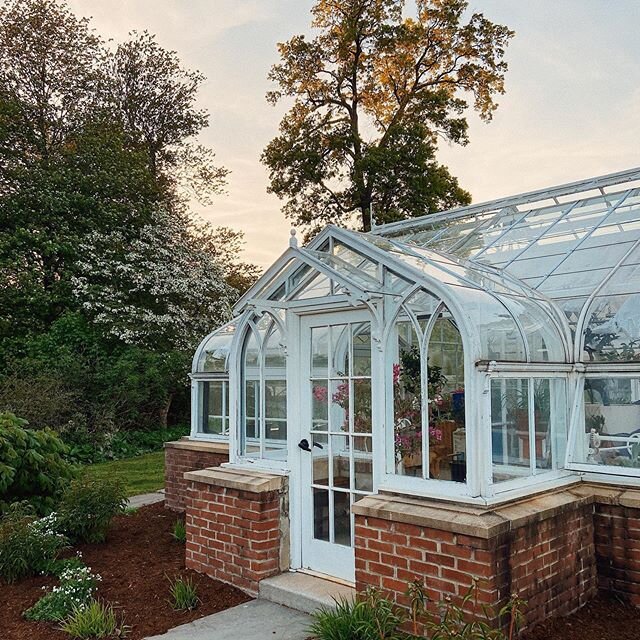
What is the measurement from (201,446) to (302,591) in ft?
10.6

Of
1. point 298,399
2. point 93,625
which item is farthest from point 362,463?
point 93,625

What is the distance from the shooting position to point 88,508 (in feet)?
21.4

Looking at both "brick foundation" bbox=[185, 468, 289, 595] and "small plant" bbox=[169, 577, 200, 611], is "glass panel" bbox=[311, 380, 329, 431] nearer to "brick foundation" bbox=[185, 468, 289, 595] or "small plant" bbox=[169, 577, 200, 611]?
"brick foundation" bbox=[185, 468, 289, 595]

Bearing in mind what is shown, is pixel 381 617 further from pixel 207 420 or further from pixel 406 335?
pixel 207 420

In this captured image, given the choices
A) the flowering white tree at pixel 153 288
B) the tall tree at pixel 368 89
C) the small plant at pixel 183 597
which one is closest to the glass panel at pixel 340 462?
the small plant at pixel 183 597

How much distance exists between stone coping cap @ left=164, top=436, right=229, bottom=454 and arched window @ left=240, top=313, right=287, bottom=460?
157 centimetres

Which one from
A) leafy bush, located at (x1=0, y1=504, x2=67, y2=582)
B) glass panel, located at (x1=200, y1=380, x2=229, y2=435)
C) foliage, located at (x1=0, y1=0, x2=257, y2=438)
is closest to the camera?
leafy bush, located at (x1=0, y1=504, x2=67, y2=582)

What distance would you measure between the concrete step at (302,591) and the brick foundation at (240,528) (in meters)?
0.13

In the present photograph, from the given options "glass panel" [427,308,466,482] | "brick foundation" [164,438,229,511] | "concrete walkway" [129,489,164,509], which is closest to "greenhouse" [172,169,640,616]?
"glass panel" [427,308,466,482]

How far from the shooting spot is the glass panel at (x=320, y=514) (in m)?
5.29

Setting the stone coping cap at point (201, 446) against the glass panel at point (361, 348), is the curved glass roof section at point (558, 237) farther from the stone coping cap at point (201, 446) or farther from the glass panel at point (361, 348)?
the stone coping cap at point (201, 446)

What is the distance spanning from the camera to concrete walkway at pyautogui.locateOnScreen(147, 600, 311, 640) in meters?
4.38

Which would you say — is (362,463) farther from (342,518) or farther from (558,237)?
(558,237)

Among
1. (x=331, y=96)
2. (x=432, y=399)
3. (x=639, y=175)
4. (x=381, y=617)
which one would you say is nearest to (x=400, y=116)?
(x=331, y=96)
